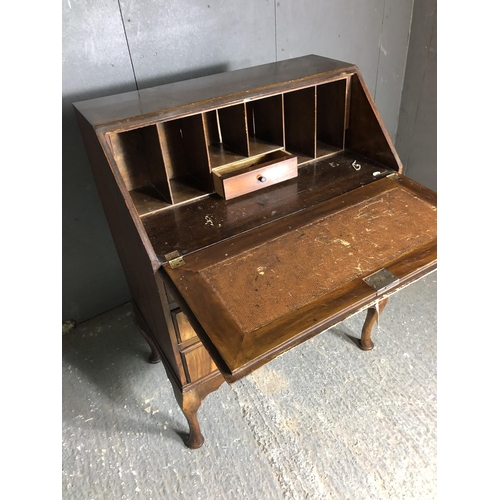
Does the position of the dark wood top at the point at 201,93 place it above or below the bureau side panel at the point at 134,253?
above

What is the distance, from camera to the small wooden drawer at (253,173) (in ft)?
4.49

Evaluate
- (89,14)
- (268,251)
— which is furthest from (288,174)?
(89,14)

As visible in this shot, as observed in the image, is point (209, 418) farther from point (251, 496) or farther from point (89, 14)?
point (89, 14)

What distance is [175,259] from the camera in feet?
3.81

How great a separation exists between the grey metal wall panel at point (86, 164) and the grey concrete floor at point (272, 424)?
0.75ft

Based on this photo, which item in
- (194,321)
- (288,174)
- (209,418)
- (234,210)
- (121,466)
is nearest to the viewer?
(194,321)

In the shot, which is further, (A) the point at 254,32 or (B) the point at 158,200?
(A) the point at 254,32

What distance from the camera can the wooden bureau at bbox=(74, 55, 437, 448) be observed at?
1021 millimetres

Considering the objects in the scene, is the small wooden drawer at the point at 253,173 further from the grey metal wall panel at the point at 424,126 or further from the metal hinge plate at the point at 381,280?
the grey metal wall panel at the point at 424,126

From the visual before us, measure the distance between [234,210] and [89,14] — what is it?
80 cm

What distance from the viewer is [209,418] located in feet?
5.61

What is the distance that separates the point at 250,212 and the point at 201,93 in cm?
39

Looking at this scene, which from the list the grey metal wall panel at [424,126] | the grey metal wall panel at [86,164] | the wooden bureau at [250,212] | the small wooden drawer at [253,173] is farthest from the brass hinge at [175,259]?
the grey metal wall panel at [424,126]

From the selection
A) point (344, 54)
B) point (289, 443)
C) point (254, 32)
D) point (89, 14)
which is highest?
point (89, 14)
